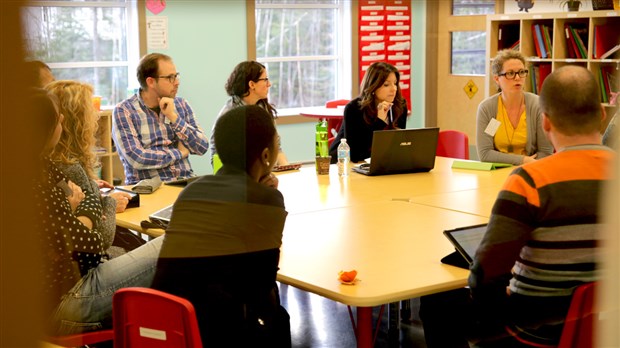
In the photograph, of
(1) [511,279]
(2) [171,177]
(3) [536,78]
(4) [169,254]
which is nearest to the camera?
(1) [511,279]

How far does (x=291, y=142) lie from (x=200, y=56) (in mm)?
928

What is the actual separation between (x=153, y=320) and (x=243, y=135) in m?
0.43

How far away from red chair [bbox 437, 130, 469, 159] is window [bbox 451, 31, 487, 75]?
2.63m

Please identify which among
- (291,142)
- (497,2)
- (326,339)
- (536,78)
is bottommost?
(326,339)

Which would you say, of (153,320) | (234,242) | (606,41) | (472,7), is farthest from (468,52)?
(234,242)

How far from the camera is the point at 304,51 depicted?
6223 millimetres

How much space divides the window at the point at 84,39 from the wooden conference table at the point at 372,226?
44.4 inches

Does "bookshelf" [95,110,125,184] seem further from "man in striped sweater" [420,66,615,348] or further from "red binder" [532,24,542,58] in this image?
"red binder" [532,24,542,58]

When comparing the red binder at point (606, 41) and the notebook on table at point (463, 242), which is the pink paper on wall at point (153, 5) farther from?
the notebook on table at point (463, 242)

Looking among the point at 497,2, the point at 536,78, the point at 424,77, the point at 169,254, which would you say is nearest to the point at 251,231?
the point at 169,254

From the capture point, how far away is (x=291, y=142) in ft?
18.8

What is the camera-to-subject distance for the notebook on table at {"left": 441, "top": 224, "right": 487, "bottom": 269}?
72.3 inches

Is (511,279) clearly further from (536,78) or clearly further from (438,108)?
(438,108)

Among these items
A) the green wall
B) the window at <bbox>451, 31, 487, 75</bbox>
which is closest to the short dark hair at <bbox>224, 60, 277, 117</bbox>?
the green wall
